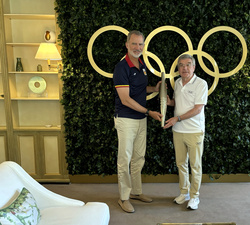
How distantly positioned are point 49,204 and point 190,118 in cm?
164

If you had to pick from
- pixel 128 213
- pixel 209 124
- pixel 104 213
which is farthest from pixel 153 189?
pixel 104 213

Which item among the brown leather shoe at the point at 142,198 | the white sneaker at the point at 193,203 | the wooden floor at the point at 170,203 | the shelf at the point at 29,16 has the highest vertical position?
the shelf at the point at 29,16

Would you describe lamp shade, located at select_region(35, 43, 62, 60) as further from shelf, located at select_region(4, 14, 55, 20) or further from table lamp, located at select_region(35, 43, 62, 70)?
shelf, located at select_region(4, 14, 55, 20)

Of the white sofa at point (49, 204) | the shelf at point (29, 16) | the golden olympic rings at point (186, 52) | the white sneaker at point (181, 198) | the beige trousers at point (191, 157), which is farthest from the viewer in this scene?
the shelf at point (29, 16)

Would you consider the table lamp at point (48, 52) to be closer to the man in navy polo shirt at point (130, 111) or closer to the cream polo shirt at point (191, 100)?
the man in navy polo shirt at point (130, 111)

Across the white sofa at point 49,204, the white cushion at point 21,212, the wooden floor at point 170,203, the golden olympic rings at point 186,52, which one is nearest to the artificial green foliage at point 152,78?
the golden olympic rings at point 186,52

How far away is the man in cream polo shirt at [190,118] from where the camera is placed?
274 centimetres

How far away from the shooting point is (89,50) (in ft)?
10.6

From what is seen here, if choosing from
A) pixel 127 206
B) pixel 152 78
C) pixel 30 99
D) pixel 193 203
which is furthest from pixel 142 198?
pixel 30 99

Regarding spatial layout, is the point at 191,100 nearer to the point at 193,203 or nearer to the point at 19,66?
the point at 193,203

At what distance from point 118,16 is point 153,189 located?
7.50 ft

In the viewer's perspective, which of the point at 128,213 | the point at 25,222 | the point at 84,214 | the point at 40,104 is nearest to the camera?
the point at 25,222

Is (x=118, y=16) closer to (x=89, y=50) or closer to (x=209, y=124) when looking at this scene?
(x=89, y=50)

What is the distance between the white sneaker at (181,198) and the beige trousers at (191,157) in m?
0.05
